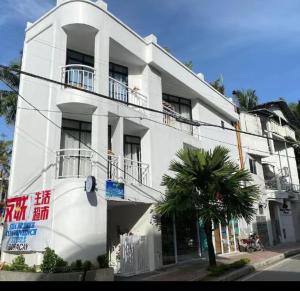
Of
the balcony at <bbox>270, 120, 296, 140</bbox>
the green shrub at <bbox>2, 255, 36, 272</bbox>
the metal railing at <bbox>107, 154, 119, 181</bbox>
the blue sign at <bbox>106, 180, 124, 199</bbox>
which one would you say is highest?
the balcony at <bbox>270, 120, 296, 140</bbox>

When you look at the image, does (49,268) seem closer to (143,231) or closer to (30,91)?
(143,231)

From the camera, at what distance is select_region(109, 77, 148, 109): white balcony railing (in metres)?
16.2

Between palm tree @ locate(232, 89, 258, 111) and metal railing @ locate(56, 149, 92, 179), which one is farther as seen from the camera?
palm tree @ locate(232, 89, 258, 111)

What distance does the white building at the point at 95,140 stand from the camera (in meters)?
12.1

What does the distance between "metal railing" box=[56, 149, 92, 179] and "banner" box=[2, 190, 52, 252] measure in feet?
4.50

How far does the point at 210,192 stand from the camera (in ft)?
41.8

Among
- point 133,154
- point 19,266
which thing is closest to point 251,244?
point 133,154

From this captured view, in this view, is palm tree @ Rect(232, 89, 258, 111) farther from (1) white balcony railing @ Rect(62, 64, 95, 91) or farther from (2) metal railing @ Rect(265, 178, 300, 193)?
(1) white balcony railing @ Rect(62, 64, 95, 91)

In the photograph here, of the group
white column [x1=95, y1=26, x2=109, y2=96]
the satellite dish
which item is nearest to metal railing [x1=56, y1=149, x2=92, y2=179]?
the satellite dish

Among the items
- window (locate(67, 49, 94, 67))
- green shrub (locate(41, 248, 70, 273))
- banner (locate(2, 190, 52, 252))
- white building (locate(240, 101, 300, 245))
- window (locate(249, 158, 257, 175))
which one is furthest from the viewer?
window (locate(249, 158, 257, 175))

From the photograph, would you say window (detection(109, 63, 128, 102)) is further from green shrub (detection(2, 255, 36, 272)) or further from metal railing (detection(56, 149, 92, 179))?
green shrub (detection(2, 255, 36, 272))

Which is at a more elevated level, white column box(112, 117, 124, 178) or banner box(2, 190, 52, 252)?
white column box(112, 117, 124, 178)

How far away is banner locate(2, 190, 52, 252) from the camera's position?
1188 cm

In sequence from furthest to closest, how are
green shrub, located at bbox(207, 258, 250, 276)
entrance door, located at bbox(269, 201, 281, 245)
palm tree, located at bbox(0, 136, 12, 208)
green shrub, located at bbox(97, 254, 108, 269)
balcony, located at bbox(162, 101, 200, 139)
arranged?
palm tree, located at bbox(0, 136, 12, 208), entrance door, located at bbox(269, 201, 281, 245), balcony, located at bbox(162, 101, 200, 139), green shrub, located at bbox(207, 258, 250, 276), green shrub, located at bbox(97, 254, 108, 269)
